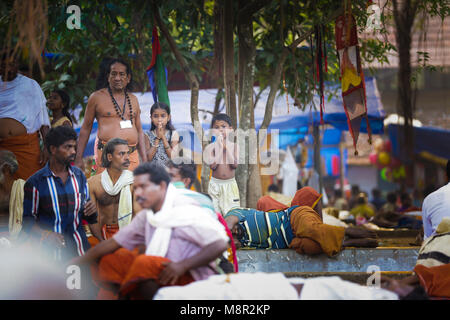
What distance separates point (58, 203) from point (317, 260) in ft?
8.25

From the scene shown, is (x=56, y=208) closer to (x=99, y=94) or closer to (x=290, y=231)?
(x=99, y=94)

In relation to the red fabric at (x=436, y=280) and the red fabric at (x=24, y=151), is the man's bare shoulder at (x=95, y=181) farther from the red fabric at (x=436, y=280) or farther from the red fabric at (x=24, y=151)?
the red fabric at (x=436, y=280)

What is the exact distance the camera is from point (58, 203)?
4242 mm

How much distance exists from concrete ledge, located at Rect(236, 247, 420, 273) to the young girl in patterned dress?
4.25 ft

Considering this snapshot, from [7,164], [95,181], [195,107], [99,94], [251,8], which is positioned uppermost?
[251,8]

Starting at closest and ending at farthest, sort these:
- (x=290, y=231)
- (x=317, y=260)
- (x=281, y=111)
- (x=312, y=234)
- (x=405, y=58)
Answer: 1. (x=312, y=234)
2. (x=317, y=260)
3. (x=290, y=231)
4. (x=405, y=58)
5. (x=281, y=111)

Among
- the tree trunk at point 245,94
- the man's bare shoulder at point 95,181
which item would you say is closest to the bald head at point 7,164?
the man's bare shoulder at point 95,181

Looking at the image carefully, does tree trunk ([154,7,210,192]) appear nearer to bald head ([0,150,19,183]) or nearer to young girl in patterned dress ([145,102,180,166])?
young girl in patterned dress ([145,102,180,166])

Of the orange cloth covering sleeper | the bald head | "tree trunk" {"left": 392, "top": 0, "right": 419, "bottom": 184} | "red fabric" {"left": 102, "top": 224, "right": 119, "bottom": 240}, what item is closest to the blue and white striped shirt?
"red fabric" {"left": 102, "top": 224, "right": 119, "bottom": 240}

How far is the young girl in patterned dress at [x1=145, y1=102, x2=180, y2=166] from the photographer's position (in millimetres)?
5852

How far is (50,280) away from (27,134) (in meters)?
2.11

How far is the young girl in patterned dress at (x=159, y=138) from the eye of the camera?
230 inches

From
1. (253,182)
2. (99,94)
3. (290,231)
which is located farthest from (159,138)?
(253,182)

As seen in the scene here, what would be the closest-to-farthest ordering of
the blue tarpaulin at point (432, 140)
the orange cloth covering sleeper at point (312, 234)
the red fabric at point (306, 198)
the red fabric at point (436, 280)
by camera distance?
1. the red fabric at point (436, 280)
2. the orange cloth covering sleeper at point (312, 234)
3. the red fabric at point (306, 198)
4. the blue tarpaulin at point (432, 140)
